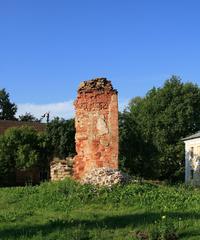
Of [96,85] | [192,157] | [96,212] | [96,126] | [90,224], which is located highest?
[96,85]

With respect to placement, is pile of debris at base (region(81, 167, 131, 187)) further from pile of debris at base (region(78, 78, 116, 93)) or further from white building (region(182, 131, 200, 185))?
white building (region(182, 131, 200, 185))

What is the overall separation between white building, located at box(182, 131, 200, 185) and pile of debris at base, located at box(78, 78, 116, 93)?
31965mm

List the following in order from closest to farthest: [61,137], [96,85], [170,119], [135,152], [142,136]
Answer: [96,85], [61,137], [135,152], [142,136], [170,119]

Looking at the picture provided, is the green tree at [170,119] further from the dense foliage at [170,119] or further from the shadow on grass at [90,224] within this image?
the shadow on grass at [90,224]

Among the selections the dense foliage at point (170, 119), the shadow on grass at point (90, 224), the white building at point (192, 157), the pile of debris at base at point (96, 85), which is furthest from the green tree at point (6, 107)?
the shadow on grass at point (90, 224)

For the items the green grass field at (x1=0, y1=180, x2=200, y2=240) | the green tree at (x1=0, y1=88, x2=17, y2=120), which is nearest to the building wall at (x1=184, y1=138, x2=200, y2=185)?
the green tree at (x1=0, y1=88, x2=17, y2=120)

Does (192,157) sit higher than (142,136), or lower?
lower

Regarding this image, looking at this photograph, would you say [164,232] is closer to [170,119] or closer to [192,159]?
[192,159]

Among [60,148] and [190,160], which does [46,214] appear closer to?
[60,148]

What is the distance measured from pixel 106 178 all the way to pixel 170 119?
40.4 meters

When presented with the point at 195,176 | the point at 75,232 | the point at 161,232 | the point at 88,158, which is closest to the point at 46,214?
the point at 75,232

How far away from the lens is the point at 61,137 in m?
41.5

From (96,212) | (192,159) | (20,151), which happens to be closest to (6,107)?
(192,159)

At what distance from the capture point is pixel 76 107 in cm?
2098
